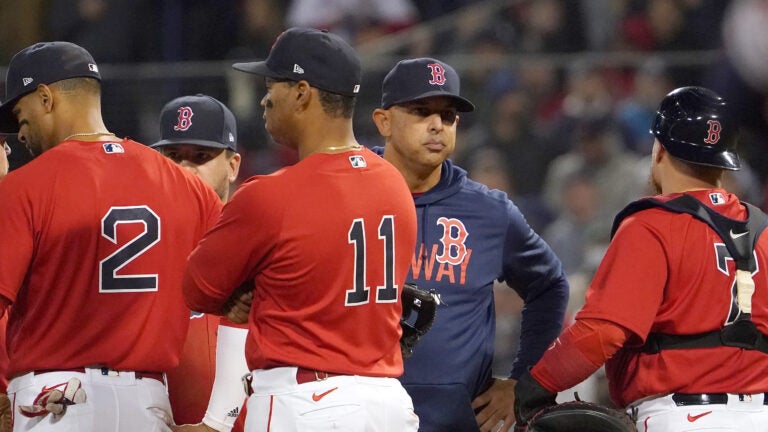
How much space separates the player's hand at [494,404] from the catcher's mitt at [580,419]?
62cm

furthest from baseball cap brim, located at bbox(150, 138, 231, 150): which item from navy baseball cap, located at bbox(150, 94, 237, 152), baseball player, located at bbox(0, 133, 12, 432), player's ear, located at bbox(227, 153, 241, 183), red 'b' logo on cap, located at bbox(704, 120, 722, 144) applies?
red 'b' logo on cap, located at bbox(704, 120, 722, 144)

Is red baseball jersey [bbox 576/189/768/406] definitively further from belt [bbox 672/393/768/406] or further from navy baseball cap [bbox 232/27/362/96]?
navy baseball cap [bbox 232/27/362/96]

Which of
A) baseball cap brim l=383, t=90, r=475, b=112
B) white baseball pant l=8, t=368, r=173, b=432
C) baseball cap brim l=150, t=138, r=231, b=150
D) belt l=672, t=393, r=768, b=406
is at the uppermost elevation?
baseball cap brim l=383, t=90, r=475, b=112

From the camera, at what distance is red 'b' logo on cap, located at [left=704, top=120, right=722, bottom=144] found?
4.09 metres


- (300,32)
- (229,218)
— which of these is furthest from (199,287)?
(300,32)

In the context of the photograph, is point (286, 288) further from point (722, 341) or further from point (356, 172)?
point (722, 341)

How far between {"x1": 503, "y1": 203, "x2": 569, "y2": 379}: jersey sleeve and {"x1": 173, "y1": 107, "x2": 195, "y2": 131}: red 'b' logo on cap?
1.33 m

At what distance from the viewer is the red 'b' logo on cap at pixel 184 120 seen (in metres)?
4.94

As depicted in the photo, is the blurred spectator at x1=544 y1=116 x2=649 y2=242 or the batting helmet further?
the blurred spectator at x1=544 y1=116 x2=649 y2=242

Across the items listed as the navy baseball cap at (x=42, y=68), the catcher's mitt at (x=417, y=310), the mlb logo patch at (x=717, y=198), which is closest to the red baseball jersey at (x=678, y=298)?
the mlb logo patch at (x=717, y=198)

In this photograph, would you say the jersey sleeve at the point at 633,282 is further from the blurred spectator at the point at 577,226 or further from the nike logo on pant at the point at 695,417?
the blurred spectator at the point at 577,226

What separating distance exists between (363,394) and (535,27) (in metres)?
6.46

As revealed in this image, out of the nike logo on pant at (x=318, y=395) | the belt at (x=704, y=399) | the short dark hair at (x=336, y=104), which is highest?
the short dark hair at (x=336, y=104)

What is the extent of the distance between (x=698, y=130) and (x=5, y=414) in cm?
248
